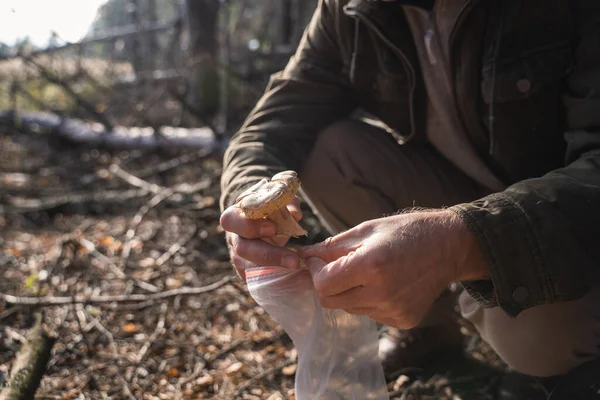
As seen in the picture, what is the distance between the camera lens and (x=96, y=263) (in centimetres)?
338

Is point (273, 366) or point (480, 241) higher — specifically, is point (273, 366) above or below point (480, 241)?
below

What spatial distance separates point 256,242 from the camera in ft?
5.10

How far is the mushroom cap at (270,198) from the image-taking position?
1469 mm

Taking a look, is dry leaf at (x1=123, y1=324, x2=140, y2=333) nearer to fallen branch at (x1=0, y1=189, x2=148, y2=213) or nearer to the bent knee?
the bent knee

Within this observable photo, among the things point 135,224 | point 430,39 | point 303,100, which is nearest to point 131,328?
point 135,224

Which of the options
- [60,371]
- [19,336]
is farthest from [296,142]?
[19,336]

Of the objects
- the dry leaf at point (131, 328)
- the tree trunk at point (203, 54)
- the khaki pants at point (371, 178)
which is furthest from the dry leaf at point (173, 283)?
the tree trunk at point (203, 54)

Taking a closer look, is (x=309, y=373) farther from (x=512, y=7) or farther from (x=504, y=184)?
(x=512, y=7)

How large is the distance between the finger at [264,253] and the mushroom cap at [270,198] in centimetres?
9

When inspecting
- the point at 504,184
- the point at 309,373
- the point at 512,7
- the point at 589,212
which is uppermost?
the point at 512,7

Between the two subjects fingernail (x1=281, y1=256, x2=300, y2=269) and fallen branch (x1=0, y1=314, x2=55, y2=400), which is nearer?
fingernail (x1=281, y1=256, x2=300, y2=269)

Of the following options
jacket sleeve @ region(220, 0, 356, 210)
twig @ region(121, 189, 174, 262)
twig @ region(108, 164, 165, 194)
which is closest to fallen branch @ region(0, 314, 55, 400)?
jacket sleeve @ region(220, 0, 356, 210)

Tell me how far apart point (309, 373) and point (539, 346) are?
723mm

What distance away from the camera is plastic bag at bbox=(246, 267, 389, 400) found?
158 centimetres
